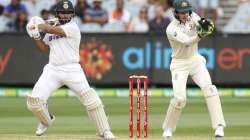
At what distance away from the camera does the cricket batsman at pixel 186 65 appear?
9742mm

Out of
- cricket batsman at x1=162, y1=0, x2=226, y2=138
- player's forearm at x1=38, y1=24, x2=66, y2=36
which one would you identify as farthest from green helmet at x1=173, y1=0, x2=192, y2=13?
player's forearm at x1=38, y1=24, x2=66, y2=36

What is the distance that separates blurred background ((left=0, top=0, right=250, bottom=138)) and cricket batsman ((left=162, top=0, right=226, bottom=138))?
6529 millimetres

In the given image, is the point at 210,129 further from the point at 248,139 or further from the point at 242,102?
the point at 242,102

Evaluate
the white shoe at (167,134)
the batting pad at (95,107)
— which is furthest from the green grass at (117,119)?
the batting pad at (95,107)

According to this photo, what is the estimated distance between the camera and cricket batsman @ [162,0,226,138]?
9742 mm

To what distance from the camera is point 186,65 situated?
991cm

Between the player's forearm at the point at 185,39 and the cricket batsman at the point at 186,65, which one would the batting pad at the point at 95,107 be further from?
the player's forearm at the point at 185,39

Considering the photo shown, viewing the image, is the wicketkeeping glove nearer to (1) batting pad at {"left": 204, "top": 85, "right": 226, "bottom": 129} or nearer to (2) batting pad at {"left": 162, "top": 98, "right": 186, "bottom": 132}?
(1) batting pad at {"left": 204, "top": 85, "right": 226, "bottom": 129}

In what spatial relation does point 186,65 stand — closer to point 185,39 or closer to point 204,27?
point 185,39

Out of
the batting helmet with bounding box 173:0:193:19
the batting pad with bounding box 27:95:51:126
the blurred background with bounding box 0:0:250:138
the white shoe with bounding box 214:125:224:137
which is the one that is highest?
the batting helmet with bounding box 173:0:193:19

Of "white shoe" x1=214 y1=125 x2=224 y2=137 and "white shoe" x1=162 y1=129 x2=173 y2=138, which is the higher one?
"white shoe" x1=214 y1=125 x2=224 y2=137

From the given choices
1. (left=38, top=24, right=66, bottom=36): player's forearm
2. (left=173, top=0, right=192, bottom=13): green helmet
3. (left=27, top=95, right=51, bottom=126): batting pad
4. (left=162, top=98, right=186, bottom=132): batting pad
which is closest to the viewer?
(left=38, top=24, right=66, bottom=36): player's forearm

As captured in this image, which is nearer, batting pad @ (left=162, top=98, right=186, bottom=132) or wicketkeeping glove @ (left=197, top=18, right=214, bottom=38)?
wicketkeeping glove @ (left=197, top=18, right=214, bottom=38)

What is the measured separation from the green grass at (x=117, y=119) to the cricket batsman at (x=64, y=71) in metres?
0.43
